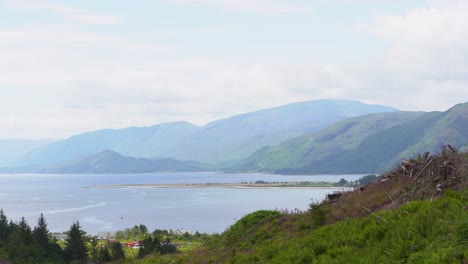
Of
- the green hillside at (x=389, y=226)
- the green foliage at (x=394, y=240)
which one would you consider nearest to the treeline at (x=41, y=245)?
the green hillside at (x=389, y=226)

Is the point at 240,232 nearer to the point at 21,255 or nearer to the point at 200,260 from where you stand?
the point at 200,260

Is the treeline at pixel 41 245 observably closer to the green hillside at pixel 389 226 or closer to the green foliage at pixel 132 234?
the green hillside at pixel 389 226

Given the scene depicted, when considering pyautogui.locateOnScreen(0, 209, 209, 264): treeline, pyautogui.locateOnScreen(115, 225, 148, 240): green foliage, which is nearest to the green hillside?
pyautogui.locateOnScreen(0, 209, 209, 264): treeline

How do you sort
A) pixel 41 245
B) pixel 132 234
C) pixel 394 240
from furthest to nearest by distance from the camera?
pixel 132 234 < pixel 41 245 < pixel 394 240

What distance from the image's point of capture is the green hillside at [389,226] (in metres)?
10.4

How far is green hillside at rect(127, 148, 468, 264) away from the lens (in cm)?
1040

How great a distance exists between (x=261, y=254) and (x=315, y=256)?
3642 millimetres

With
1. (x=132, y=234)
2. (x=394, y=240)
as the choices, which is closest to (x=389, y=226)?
(x=394, y=240)

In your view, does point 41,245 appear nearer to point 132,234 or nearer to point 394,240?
point 132,234

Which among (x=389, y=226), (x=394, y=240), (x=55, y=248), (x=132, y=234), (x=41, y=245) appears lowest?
(x=132, y=234)

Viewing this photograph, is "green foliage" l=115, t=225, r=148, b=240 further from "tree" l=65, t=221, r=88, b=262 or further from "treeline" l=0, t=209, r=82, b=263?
"tree" l=65, t=221, r=88, b=262

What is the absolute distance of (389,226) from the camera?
12383 millimetres

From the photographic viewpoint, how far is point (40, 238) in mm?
72438

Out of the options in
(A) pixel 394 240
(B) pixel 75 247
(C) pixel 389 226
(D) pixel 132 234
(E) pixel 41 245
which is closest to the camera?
(A) pixel 394 240
